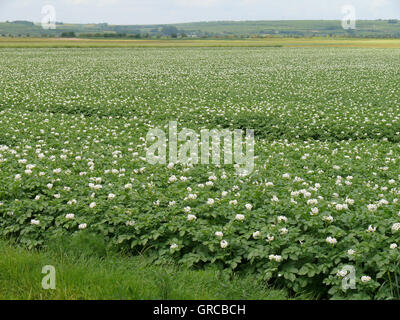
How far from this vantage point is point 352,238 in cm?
543

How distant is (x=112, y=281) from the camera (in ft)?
16.3

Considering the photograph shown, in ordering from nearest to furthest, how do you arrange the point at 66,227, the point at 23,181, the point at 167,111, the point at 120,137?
the point at 66,227 → the point at 23,181 → the point at 120,137 → the point at 167,111

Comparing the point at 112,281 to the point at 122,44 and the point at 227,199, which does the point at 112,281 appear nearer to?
the point at 227,199

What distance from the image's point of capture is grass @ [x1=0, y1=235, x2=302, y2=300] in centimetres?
472

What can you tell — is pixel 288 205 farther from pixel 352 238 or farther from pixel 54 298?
pixel 54 298

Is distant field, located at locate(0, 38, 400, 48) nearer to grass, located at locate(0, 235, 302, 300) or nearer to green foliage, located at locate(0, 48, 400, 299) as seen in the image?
green foliage, located at locate(0, 48, 400, 299)

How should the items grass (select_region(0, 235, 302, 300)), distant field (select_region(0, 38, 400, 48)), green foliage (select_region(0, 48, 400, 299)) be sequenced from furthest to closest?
distant field (select_region(0, 38, 400, 48)) < green foliage (select_region(0, 48, 400, 299)) < grass (select_region(0, 235, 302, 300))

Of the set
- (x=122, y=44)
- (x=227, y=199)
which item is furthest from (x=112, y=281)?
(x=122, y=44)

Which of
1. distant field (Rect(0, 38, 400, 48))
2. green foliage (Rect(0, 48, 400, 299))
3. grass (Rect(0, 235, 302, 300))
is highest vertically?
distant field (Rect(0, 38, 400, 48))

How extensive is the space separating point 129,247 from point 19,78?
2758 cm

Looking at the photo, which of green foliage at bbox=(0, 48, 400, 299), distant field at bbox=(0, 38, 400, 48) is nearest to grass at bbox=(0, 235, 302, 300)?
green foliage at bbox=(0, 48, 400, 299)

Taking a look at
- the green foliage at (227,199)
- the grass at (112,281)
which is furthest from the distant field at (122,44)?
the grass at (112,281)

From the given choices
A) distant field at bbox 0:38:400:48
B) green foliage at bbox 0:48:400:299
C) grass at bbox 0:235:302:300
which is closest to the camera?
grass at bbox 0:235:302:300
